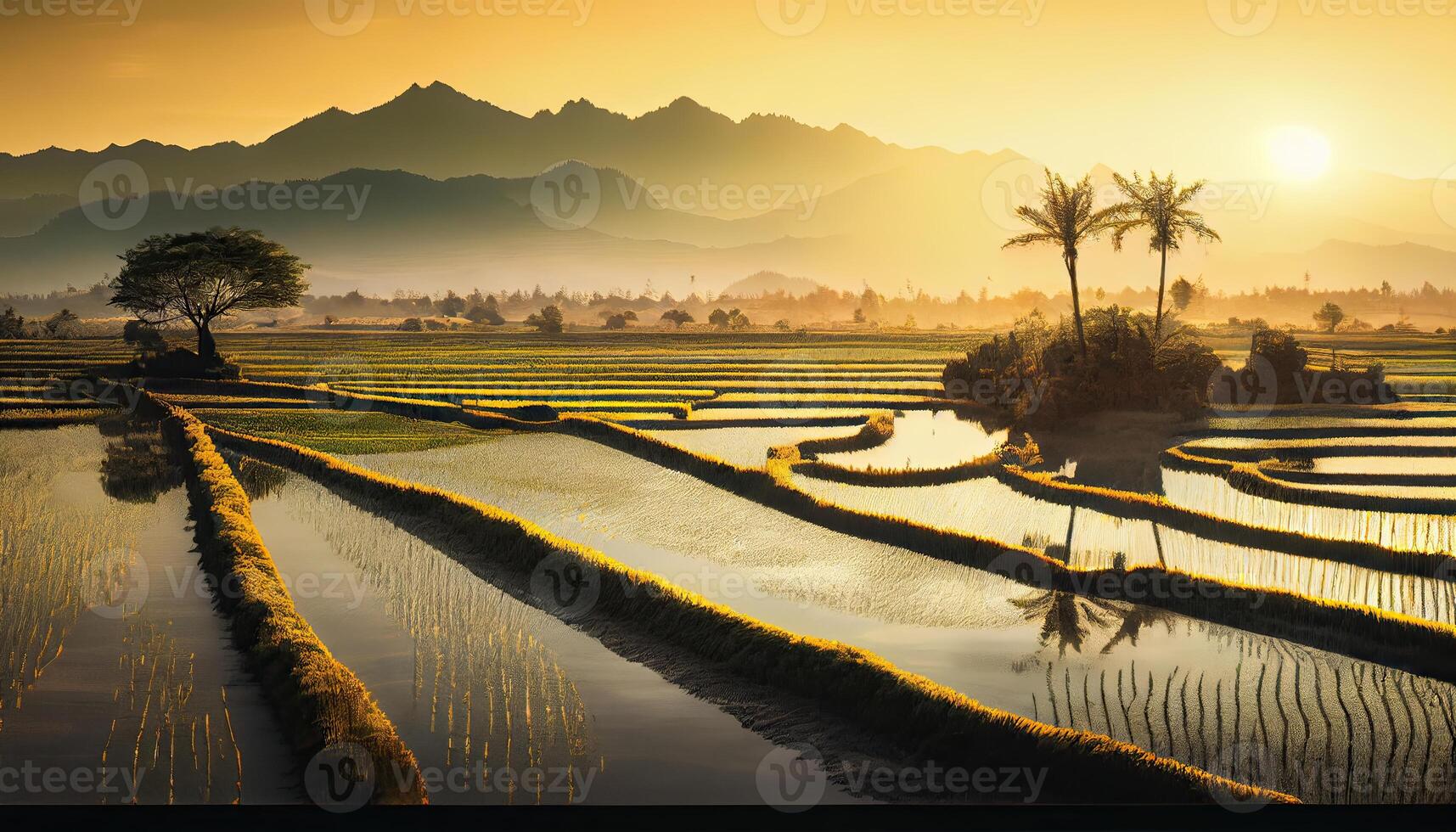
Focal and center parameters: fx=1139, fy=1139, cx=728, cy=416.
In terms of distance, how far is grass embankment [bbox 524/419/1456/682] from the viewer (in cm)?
796

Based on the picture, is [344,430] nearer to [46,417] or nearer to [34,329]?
[46,417]

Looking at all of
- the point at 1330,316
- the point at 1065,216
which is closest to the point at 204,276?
the point at 1065,216

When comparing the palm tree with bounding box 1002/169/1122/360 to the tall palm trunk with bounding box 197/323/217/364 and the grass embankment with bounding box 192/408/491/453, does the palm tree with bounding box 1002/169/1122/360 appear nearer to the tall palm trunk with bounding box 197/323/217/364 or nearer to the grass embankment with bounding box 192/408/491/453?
the grass embankment with bounding box 192/408/491/453

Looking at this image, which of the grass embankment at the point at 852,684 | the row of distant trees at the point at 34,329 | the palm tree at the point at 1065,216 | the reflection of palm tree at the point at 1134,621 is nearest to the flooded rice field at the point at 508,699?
the grass embankment at the point at 852,684

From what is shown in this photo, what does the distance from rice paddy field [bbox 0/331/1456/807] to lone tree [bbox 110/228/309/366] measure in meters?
16.6

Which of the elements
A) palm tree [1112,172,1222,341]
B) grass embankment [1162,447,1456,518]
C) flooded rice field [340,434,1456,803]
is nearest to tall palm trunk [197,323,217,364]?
flooded rice field [340,434,1456,803]

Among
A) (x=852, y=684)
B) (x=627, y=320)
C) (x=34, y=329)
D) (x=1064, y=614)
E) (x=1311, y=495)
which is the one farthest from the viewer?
(x=627, y=320)

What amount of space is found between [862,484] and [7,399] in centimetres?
2115

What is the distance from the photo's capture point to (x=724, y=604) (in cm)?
923

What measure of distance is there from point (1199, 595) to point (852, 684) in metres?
3.83

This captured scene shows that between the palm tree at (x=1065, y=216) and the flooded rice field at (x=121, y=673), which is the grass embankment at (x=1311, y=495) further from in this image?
the flooded rice field at (x=121, y=673)

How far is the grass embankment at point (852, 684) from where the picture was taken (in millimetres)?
5629

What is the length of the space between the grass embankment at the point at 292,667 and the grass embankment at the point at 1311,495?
37.4ft

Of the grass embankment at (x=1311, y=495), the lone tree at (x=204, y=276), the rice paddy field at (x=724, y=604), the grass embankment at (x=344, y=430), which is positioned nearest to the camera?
the rice paddy field at (x=724, y=604)
